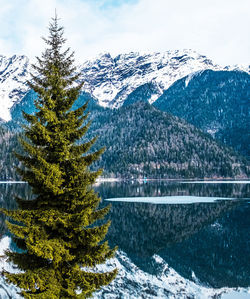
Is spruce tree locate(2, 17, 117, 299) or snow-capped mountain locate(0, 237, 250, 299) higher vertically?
spruce tree locate(2, 17, 117, 299)

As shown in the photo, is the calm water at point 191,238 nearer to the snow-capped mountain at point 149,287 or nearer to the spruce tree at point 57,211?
the snow-capped mountain at point 149,287

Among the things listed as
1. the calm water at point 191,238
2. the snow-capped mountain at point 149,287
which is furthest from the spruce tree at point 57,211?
the calm water at point 191,238

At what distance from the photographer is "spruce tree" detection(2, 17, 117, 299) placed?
17047 millimetres

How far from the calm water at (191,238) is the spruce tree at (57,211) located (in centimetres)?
1925

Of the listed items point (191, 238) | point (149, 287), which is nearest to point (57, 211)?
point (149, 287)

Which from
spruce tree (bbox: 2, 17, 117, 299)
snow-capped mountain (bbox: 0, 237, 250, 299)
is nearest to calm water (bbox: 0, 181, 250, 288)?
snow-capped mountain (bbox: 0, 237, 250, 299)

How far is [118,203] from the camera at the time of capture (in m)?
91.2

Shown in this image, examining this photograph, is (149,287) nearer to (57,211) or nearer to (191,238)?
(57,211)

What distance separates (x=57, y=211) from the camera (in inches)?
705

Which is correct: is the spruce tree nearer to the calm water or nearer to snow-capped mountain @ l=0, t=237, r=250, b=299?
snow-capped mountain @ l=0, t=237, r=250, b=299

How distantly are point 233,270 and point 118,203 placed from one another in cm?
5690

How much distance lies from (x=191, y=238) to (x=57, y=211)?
121ft

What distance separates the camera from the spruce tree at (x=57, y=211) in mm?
17047

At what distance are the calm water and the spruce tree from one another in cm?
1925
